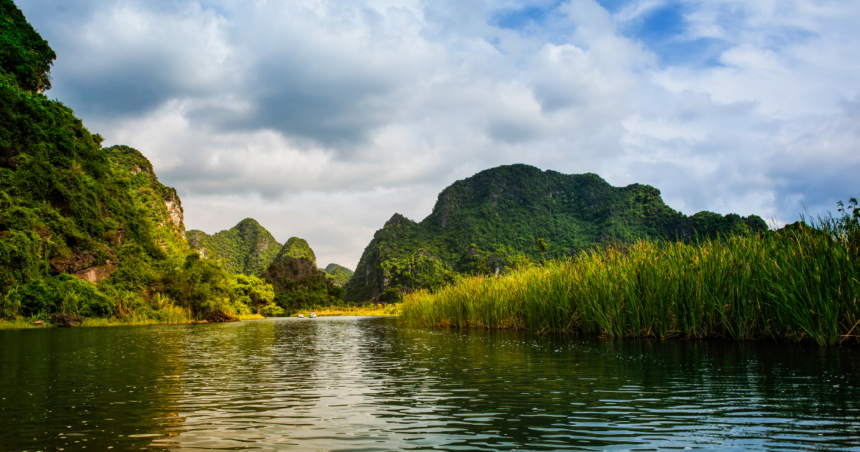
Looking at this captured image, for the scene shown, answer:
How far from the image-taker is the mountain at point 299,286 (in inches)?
2758

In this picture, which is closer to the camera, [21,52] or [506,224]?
[21,52]

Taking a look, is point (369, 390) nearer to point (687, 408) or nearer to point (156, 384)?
point (156, 384)

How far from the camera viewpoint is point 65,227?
25.8 m

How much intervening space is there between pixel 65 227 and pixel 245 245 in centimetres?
10129

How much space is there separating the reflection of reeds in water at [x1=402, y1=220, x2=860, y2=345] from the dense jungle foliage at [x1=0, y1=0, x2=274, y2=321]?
920 inches

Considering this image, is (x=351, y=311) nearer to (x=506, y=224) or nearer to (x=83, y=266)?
(x=83, y=266)

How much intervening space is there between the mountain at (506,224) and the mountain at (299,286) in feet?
38.5

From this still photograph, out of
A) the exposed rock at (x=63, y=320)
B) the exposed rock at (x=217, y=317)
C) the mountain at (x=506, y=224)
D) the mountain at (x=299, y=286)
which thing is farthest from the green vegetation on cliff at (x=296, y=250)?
the exposed rock at (x=63, y=320)

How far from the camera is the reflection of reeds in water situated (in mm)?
6871

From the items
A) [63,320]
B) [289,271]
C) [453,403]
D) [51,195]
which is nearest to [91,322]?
[63,320]

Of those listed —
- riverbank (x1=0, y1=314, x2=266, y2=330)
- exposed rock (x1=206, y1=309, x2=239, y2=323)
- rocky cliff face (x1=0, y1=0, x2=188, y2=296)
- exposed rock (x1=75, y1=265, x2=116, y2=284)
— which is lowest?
exposed rock (x1=206, y1=309, x2=239, y2=323)

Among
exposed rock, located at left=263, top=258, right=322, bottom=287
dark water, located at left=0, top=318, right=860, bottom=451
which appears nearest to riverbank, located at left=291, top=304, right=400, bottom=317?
exposed rock, located at left=263, top=258, right=322, bottom=287

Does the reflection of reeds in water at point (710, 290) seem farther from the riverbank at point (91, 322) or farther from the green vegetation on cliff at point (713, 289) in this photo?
the riverbank at point (91, 322)

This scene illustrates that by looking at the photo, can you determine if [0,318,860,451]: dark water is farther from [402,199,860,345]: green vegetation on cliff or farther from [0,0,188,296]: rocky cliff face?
[0,0,188,296]: rocky cliff face
